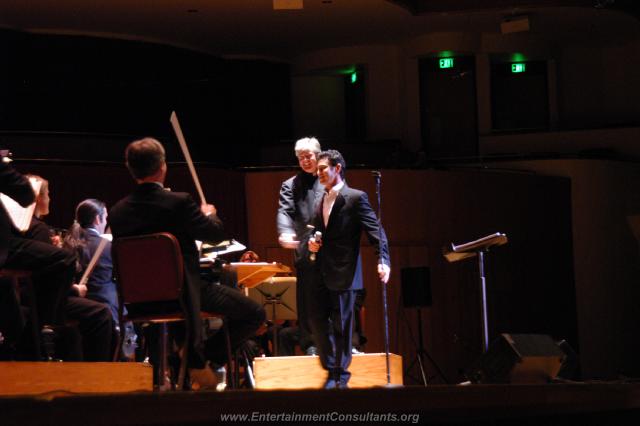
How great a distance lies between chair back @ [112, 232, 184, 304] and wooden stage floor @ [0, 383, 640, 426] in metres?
2.70

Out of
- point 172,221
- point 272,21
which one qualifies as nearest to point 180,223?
point 172,221

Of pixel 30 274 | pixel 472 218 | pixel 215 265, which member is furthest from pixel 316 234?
pixel 472 218

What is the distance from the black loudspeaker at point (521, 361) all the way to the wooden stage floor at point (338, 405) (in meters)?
3.47

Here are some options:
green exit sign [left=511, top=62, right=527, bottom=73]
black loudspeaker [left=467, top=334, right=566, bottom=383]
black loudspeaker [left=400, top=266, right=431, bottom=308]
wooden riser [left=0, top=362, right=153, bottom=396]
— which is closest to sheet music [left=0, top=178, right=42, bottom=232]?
wooden riser [left=0, top=362, right=153, bottom=396]

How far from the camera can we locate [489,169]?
10.6 m

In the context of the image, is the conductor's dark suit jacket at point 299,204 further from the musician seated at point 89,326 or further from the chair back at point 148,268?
the chair back at point 148,268

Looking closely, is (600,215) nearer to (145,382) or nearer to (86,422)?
(145,382)

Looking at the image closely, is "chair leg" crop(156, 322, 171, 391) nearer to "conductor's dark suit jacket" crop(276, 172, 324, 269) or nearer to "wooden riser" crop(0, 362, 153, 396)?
"wooden riser" crop(0, 362, 153, 396)

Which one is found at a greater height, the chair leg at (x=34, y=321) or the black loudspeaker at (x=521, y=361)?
the chair leg at (x=34, y=321)

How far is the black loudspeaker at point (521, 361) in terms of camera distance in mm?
4578

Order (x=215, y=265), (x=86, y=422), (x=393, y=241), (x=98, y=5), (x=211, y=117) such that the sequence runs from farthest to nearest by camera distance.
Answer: (x=211, y=117)
(x=98, y=5)
(x=393, y=241)
(x=215, y=265)
(x=86, y=422)

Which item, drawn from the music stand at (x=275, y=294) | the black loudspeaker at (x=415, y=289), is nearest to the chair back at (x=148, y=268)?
the music stand at (x=275, y=294)

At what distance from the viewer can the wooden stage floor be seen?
1.02 meters

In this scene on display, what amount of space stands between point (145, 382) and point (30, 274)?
71 centimetres
